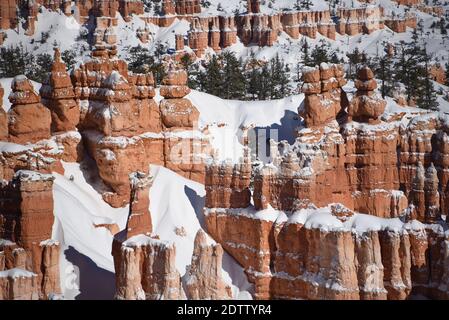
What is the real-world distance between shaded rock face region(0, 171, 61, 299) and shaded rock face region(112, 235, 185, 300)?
7.00 feet

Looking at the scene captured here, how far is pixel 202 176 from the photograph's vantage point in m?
36.8

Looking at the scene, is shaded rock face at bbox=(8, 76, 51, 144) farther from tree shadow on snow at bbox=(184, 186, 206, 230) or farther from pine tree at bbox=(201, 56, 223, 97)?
pine tree at bbox=(201, 56, 223, 97)

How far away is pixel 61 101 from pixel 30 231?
959 centimetres

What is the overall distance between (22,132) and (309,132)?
10.8 meters

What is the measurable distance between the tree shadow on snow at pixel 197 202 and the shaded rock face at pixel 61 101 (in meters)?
5.32

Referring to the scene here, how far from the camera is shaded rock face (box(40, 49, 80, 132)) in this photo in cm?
3662

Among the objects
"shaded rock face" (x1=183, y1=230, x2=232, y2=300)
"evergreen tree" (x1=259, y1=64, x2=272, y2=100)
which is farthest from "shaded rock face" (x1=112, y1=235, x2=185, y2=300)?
"evergreen tree" (x1=259, y1=64, x2=272, y2=100)

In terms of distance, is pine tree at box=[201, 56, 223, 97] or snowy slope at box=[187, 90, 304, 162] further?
pine tree at box=[201, 56, 223, 97]

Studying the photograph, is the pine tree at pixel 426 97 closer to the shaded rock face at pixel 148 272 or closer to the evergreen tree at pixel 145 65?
the evergreen tree at pixel 145 65

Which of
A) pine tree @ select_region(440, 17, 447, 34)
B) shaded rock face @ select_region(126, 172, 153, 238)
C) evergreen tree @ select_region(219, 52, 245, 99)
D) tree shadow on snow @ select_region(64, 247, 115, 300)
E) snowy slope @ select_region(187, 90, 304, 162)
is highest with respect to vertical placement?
pine tree @ select_region(440, 17, 447, 34)

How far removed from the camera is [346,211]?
1259 inches

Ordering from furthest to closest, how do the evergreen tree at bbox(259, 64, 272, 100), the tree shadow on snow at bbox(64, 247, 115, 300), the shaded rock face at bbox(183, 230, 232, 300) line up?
the evergreen tree at bbox(259, 64, 272, 100) → the tree shadow on snow at bbox(64, 247, 115, 300) → the shaded rock face at bbox(183, 230, 232, 300)
